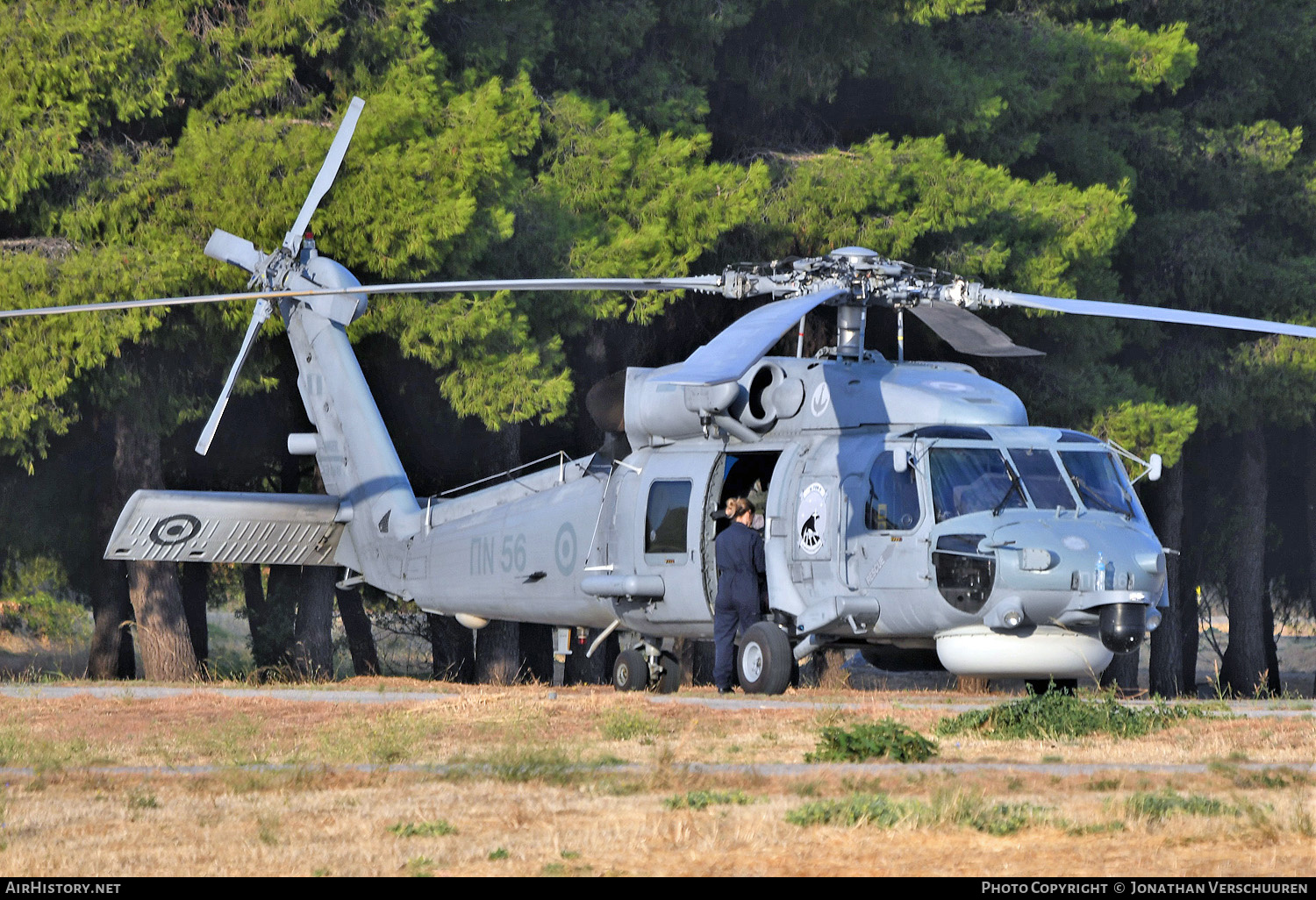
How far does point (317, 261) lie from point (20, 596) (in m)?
32.2

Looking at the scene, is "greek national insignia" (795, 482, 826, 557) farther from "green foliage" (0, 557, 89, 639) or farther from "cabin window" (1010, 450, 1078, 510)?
"green foliage" (0, 557, 89, 639)

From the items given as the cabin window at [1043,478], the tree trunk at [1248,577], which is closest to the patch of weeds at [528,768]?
the cabin window at [1043,478]

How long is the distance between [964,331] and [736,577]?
9.79 feet

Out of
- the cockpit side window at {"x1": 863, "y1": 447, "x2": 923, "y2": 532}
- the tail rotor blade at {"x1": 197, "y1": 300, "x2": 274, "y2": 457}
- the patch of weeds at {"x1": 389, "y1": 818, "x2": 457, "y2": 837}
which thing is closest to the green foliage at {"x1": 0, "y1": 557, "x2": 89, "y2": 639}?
the tail rotor blade at {"x1": 197, "y1": 300, "x2": 274, "y2": 457}

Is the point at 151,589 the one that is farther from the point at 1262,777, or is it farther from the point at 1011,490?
the point at 1262,777

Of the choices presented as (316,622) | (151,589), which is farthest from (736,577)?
(316,622)

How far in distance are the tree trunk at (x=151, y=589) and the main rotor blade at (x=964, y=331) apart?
1218cm

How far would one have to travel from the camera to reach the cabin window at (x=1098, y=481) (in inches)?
549

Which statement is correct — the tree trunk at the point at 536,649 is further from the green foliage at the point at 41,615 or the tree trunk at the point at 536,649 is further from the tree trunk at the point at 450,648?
the green foliage at the point at 41,615

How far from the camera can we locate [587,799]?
816 centimetres

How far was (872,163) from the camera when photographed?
23.7 metres

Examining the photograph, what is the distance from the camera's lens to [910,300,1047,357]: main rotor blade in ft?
44.5
